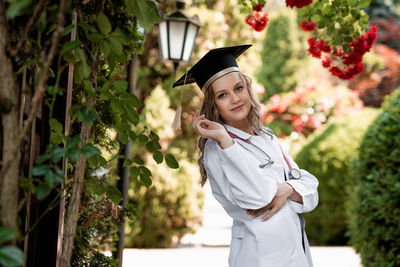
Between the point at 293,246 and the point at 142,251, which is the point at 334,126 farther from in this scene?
the point at 293,246

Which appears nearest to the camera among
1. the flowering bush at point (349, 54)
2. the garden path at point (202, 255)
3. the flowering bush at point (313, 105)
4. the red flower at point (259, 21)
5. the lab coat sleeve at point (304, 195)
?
the lab coat sleeve at point (304, 195)

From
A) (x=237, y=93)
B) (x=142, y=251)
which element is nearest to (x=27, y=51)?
(x=237, y=93)

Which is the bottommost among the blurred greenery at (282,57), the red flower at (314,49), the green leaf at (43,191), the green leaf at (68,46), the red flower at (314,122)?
the green leaf at (43,191)

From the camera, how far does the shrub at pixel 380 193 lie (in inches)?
166

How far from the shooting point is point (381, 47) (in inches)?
663

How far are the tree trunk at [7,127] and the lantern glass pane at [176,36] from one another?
384cm

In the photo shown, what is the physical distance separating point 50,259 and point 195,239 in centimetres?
742

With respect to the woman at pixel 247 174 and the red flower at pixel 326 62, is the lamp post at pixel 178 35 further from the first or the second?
the woman at pixel 247 174

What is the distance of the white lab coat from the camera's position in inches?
85.4

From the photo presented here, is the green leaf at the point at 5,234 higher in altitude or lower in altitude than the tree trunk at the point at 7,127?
lower

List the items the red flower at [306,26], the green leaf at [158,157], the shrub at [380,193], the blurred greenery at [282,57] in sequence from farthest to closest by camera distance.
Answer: the blurred greenery at [282,57] → the shrub at [380,193] → the red flower at [306,26] → the green leaf at [158,157]

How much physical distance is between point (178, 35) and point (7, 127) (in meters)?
3.92

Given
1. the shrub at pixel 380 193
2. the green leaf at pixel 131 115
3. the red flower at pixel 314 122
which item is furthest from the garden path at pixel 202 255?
the green leaf at pixel 131 115

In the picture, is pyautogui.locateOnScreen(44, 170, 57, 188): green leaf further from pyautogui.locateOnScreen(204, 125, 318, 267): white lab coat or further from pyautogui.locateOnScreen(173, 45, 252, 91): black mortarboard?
pyautogui.locateOnScreen(173, 45, 252, 91): black mortarboard
